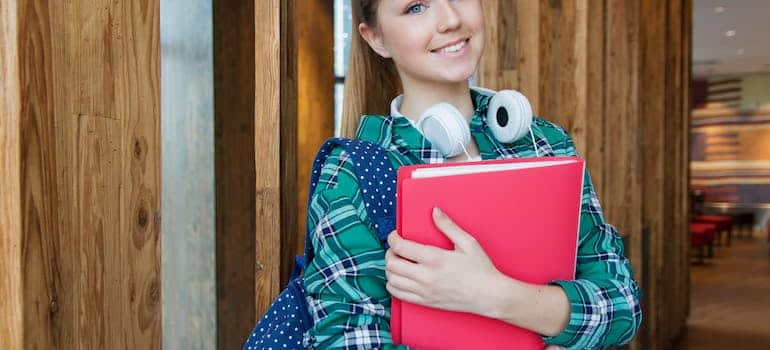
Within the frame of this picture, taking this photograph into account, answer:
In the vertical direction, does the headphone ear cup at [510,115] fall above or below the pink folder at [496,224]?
above

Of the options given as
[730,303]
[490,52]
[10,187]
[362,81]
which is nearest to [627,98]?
[490,52]

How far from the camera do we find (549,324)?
86 cm

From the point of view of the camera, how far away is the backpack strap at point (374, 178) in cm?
91

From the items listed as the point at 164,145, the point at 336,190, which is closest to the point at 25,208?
the point at 336,190

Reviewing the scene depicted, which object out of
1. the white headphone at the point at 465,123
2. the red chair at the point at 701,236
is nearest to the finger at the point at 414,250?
the white headphone at the point at 465,123

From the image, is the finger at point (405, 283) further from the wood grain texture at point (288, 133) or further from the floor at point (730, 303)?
the floor at point (730, 303)

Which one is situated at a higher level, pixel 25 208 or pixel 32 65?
pixel 32 65

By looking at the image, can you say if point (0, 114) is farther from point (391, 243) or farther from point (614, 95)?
point (614, 95)

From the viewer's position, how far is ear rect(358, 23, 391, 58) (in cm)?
109

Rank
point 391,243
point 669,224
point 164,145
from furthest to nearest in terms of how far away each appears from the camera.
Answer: point 669,224
point 164,145
point 391,243

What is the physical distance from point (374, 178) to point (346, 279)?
0.47ft

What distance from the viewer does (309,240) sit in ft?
3.19

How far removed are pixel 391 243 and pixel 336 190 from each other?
134 millimetres

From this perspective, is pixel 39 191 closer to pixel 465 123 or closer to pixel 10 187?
pixel 10 187
